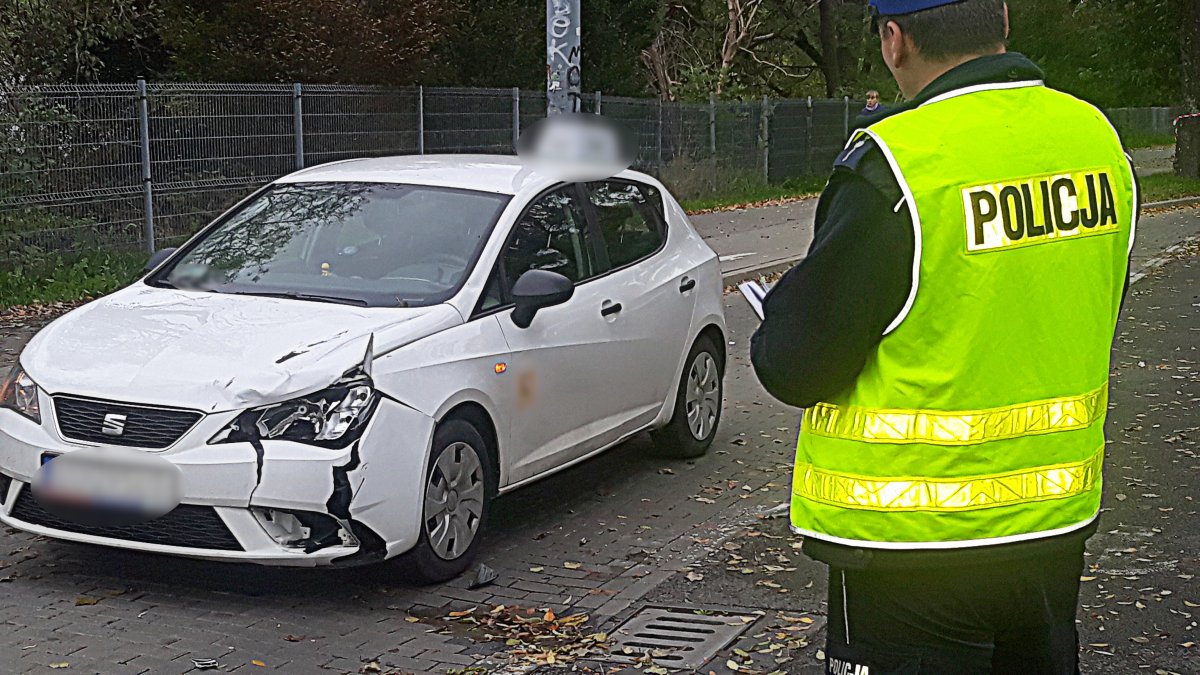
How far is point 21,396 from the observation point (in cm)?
556

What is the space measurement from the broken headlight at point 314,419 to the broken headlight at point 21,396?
82cm

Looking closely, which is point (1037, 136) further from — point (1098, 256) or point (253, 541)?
point (253, 541)

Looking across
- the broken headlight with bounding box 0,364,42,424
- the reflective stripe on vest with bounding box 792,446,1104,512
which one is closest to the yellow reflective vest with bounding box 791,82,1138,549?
the reflective stripe on vest with bounding box 792,446,1104,512

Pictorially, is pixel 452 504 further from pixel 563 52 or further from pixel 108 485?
pixel 563 52

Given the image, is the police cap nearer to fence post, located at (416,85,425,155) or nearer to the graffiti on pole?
the graffiti on pole

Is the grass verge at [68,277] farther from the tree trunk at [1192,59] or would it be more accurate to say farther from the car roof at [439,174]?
the tree trunk at [1192,59]

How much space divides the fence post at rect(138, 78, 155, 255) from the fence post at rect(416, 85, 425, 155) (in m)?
4.61

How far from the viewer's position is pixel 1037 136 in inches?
101

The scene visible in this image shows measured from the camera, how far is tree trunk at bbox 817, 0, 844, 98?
43.0 meters

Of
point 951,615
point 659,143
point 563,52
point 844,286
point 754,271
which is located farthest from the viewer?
point 659,143

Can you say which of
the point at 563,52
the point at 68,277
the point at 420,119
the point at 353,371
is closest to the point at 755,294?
the point at 353,371

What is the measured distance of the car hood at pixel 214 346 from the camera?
5.23 metres

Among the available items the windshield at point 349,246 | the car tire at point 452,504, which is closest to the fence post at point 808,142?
the windshield at point 349,246

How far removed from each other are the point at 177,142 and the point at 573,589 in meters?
10.6
